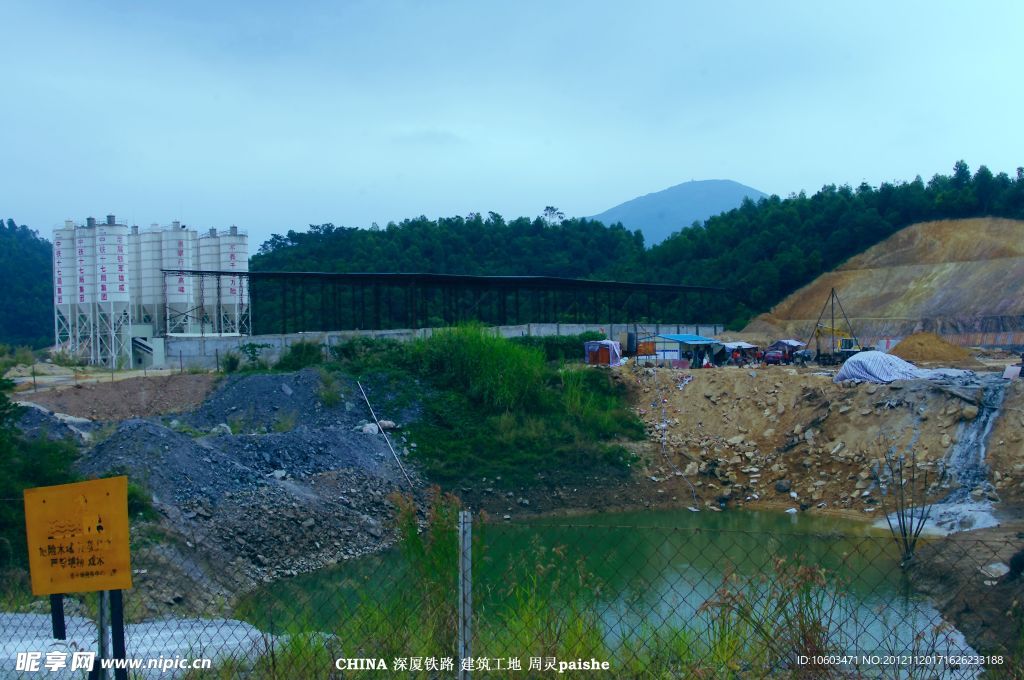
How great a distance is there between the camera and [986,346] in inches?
1907

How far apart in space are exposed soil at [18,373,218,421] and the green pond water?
504 inches

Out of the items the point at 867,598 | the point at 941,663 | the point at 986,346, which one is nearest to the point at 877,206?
the point at 986,346

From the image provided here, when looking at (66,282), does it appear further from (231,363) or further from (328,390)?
(328,390)

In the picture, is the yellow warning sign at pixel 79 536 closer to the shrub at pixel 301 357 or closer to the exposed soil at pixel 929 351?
the shrub at pixel 301 357

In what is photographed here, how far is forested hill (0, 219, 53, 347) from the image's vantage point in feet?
212

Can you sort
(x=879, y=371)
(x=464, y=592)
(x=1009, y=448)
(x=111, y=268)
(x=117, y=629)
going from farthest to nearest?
(x=111, y=268)
(x=879, y=371)
(x=1009, y=448)
(x=117, y=629)
(x=464, y=592)

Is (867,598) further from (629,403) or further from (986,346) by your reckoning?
(986,346)

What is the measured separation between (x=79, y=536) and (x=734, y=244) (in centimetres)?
6673

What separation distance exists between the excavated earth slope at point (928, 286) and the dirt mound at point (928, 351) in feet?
38.6

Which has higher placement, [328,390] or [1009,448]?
[328,390]

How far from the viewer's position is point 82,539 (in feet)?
16.9

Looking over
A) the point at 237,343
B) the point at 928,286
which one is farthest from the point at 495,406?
the point at 928,286

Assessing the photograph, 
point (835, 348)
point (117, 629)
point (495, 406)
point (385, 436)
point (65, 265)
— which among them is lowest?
point (385, 436)

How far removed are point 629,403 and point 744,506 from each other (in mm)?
8055
